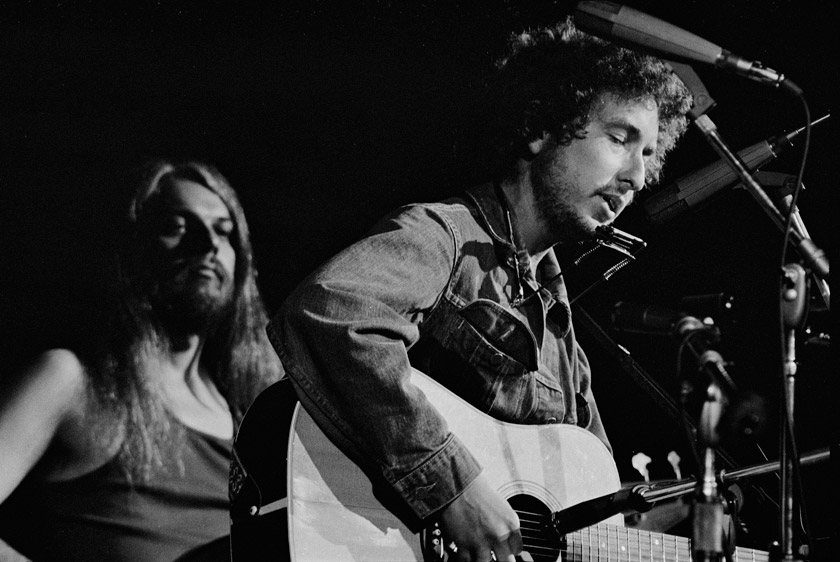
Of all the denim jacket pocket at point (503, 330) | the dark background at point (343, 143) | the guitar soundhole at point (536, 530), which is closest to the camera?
the guitar soundhole at point (536, 530)

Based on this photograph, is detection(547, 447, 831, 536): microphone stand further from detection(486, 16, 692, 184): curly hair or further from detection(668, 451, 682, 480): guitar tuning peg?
detection(486, 16, 692, 184): curly hair

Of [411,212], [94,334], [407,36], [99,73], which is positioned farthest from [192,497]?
[407,36]

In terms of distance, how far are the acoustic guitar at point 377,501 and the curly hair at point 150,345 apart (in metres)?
0.54

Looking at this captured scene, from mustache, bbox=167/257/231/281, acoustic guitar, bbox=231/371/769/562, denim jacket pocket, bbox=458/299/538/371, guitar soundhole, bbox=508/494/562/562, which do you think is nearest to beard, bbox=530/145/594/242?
denim jacket pocket, bbox=458/299/538/371

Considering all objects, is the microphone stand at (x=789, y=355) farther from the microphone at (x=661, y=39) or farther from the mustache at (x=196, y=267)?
the mustache at (x=196, y=267)

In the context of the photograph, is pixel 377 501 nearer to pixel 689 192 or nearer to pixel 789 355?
pixel 789 355

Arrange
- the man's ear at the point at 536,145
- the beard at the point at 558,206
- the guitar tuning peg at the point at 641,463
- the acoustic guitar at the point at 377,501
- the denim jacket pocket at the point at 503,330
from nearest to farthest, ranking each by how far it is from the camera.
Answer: the acoustic guitar at the point at 377,501 → the denim jacket pocket at the point at 503,330 → the beard at the point at 558,206 → the man's ear at the point at 536,145 → the guitar tuning peg at the point at 641,463

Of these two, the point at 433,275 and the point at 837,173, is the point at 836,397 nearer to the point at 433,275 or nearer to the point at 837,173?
the point at 837,173

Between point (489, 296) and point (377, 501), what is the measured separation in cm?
73

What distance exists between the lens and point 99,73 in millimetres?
2594

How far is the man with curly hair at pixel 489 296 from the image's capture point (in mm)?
1944

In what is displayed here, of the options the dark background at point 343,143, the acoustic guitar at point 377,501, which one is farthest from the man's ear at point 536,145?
the acoustic guitar at point 377,501

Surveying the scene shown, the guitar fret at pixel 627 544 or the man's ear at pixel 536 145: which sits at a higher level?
the man's ear at pixel 536 145

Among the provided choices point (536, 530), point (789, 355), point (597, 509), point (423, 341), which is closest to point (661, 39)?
point (789, 355)
